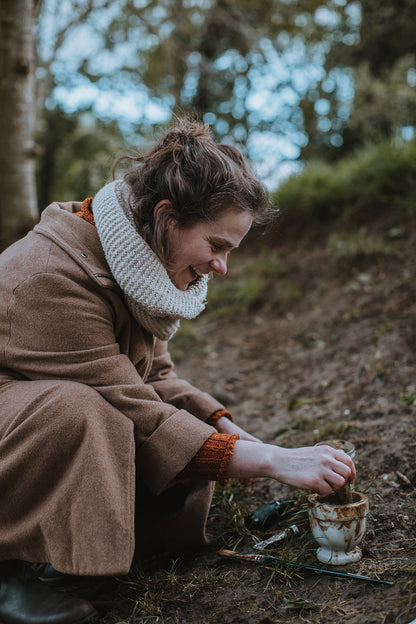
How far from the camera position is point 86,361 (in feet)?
4.84

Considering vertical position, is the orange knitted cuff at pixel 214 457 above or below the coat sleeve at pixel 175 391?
above

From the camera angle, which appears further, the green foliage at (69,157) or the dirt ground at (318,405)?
the green foliage at (69,157)

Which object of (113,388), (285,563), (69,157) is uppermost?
(113,388)

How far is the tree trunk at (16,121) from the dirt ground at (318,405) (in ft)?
5.44

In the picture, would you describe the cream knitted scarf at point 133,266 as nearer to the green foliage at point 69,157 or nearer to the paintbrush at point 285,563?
the paintbrush at point 285,563

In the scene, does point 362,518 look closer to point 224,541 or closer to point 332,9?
point 224,541

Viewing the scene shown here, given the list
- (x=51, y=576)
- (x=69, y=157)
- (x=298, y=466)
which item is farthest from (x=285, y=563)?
(x=69, y=157)

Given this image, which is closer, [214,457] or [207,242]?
[214,457]

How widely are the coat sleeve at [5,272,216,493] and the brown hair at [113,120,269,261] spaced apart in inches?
12.5

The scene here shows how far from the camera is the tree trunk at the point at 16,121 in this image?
3072 millimetres

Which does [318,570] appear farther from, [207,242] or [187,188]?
[187,188]

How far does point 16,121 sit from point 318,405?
2.52 metres

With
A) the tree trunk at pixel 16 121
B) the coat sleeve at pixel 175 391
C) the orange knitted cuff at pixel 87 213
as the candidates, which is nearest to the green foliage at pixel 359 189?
the tree trunk at pixel 16 121

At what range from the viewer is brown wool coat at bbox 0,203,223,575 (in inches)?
51.6
